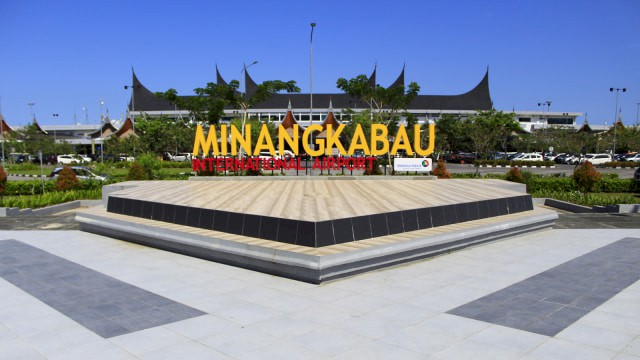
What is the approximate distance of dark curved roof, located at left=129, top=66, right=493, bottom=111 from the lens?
310 feet

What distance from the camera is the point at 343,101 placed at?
96000mm

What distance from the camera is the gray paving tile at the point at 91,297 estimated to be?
7.71 metres

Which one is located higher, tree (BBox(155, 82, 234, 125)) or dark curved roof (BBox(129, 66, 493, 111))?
dark curved roof (BBox(129, 66, 493, 111))

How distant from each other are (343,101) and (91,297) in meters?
89.3

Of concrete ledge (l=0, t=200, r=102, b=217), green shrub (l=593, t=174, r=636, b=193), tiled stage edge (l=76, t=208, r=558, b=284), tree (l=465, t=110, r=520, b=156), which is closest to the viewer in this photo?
tiled stage edge (l=76, t=208, r=558, b=284)

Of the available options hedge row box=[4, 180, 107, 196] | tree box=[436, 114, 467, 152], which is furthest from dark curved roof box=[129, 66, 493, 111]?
hedge row box=[4, 180, 107, 196]

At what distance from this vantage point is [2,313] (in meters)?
8.18

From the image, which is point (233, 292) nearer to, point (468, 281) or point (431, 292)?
point (431, 292)

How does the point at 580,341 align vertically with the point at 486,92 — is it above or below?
below

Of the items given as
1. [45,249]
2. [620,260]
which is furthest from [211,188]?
[620,260]

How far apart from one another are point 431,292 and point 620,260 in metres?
6.00

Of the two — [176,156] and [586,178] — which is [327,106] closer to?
[176,156]

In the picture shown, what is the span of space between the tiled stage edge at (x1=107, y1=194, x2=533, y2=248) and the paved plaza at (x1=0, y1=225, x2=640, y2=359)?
102 centimetres

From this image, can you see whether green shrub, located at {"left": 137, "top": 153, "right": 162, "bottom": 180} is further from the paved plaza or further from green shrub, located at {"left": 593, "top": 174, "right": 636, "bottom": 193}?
green shrub, located at {"left": 593, "top": 174, "right": 636, "bottom": 193}
